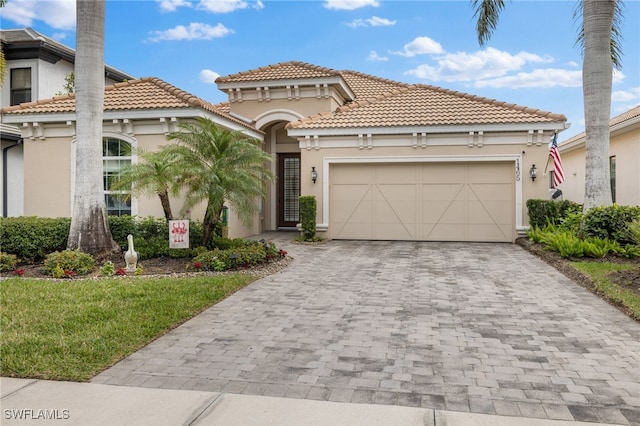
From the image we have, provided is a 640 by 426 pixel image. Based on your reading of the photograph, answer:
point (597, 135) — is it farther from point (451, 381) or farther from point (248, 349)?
point (248, 349)

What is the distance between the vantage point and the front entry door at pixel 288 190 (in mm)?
17578

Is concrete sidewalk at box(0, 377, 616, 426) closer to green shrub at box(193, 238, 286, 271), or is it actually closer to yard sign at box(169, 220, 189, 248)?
green shrub at box(193, 238, 286, 271)

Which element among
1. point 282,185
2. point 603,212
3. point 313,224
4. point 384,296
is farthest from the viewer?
point 282,185

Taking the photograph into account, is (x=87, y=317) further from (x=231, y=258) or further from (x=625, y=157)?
(x=625, y=157)

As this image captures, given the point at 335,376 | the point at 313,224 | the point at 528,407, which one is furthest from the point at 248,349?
the point at 313,224

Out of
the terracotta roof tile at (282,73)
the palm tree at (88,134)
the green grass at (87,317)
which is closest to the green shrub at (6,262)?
the palm tree at (88,134)

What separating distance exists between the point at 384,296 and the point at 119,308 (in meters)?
3.83

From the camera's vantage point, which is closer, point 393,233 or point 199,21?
point 393,233

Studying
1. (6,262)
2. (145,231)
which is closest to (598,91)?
(145,231)

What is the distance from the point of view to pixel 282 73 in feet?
53.8

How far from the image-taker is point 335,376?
4.19 m

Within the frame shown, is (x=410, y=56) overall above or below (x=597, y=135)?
above

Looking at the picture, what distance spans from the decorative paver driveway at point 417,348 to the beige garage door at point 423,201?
5790 mm

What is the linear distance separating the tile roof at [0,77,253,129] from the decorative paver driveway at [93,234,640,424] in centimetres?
637
